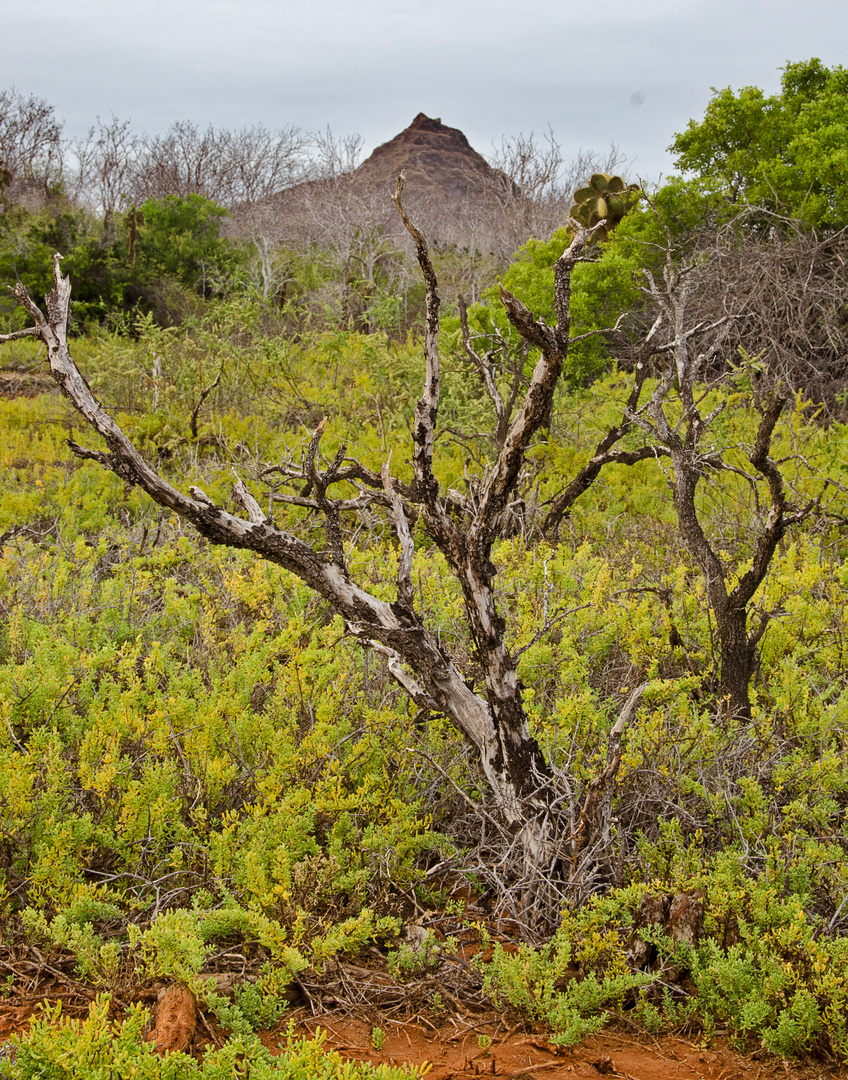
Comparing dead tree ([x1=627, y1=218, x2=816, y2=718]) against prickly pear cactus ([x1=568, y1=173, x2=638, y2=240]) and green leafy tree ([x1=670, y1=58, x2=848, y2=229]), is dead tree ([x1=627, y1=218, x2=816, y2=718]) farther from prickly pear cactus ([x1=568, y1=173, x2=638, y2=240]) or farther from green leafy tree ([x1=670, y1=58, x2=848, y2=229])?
green leafy tree ([x1=670, y1=58, x2=848, y2=229])

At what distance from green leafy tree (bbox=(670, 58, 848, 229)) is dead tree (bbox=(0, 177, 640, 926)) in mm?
8961

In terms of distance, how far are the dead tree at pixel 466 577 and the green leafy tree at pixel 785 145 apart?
8.96 meters

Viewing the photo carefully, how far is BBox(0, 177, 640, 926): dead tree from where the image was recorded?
7.39 ft

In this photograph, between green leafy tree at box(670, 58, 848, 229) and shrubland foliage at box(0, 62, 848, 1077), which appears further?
green leafy tree at box(670, 58, 848, 229)

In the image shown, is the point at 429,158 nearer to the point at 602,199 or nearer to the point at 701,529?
the point at 602,199

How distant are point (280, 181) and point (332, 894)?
1346 inches

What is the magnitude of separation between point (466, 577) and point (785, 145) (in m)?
10.0

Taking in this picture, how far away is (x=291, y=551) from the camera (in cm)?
235

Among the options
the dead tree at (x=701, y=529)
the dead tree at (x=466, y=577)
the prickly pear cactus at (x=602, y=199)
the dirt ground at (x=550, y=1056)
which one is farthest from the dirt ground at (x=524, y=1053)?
the prickly pear cactus at (x=602, y=199)

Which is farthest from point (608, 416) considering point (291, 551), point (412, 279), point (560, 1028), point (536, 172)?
point (536, 172)

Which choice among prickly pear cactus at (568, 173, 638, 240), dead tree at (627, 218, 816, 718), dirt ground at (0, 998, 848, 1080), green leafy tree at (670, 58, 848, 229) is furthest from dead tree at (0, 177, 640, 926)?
green leafy tree at (670, 58, 848, 229)

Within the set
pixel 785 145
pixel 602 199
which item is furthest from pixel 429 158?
pixel 602 199

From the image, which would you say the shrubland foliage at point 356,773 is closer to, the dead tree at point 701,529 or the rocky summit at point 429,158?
the dead tree at point 701,529

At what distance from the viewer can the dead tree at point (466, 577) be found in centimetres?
225
